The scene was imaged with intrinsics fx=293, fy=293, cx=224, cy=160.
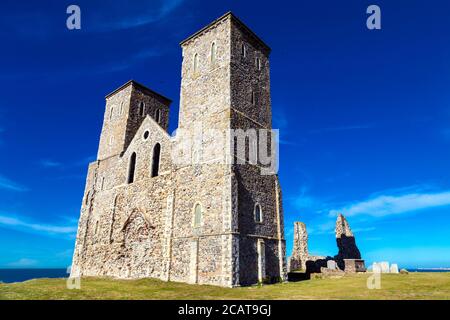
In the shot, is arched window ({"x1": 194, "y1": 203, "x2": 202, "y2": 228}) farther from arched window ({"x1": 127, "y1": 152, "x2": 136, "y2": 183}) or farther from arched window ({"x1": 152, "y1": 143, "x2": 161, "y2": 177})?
arched window ({"x1": 127, "y1": 152, "x2": 136, "y2": 183})

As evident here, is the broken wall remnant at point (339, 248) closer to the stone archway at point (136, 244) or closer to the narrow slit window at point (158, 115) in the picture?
the stone archway at point (136, 244)

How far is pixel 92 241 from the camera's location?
26609 mm

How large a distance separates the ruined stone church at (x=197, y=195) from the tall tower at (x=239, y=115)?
81 millimetres

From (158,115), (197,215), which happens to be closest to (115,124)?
(158,115)

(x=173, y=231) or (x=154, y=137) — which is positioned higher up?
(x=154, y=137)

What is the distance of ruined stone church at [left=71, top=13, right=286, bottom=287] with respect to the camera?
17.6 metres

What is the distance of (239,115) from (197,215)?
24.6ft

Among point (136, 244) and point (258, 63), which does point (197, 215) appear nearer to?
point (136, 244)

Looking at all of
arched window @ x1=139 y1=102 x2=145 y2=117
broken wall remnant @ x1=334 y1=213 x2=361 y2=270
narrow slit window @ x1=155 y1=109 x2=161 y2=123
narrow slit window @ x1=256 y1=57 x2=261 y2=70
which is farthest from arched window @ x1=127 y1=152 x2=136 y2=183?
broken wall remnant @ x1=334 y1=213 x2=361 y2=270

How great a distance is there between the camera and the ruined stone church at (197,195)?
695 inches

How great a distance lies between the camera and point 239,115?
20703 mm
